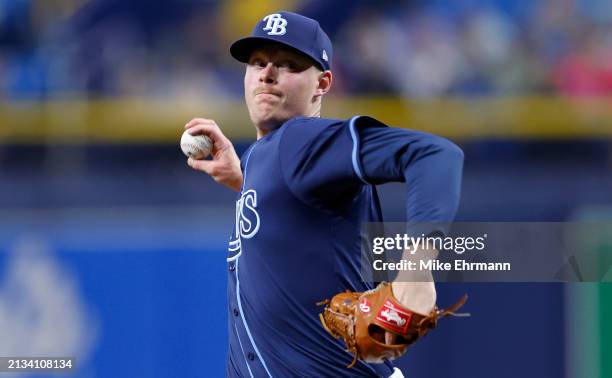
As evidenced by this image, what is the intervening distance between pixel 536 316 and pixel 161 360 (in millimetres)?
1843

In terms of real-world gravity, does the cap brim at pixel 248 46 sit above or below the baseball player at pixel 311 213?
above

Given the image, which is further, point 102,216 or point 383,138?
point 102,216

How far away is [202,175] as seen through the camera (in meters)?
6.02

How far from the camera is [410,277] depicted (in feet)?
7.14

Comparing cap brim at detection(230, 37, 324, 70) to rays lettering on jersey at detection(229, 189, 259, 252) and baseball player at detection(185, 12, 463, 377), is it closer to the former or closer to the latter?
baseball player at detection(185, 12, 463, 377)

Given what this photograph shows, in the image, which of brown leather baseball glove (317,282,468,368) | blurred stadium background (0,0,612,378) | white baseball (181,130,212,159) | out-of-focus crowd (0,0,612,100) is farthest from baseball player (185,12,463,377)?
out-of-focus crowd (0,0,612,100)

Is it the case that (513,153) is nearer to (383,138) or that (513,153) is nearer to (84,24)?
(84,24)

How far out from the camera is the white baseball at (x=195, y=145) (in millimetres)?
3186

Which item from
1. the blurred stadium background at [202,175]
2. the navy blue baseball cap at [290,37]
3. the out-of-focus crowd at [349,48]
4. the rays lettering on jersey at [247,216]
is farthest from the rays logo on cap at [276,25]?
the out-of-focus crowd at [349,48]

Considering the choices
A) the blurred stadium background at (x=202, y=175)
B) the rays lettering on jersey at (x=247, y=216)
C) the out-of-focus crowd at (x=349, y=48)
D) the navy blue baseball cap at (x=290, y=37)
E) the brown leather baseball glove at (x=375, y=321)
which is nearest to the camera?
the brown leather baseball glove at (x=375, y=321)

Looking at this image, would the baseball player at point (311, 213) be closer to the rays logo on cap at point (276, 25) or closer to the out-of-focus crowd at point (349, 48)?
the rays logo on cap at point (276, 25)

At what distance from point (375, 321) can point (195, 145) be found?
115cm

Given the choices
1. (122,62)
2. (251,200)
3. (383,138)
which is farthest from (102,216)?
(383,138)

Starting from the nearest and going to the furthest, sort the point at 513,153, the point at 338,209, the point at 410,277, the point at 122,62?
the point at 410,277
the point at 338,209
the point at 513,153
the point at 122,62
